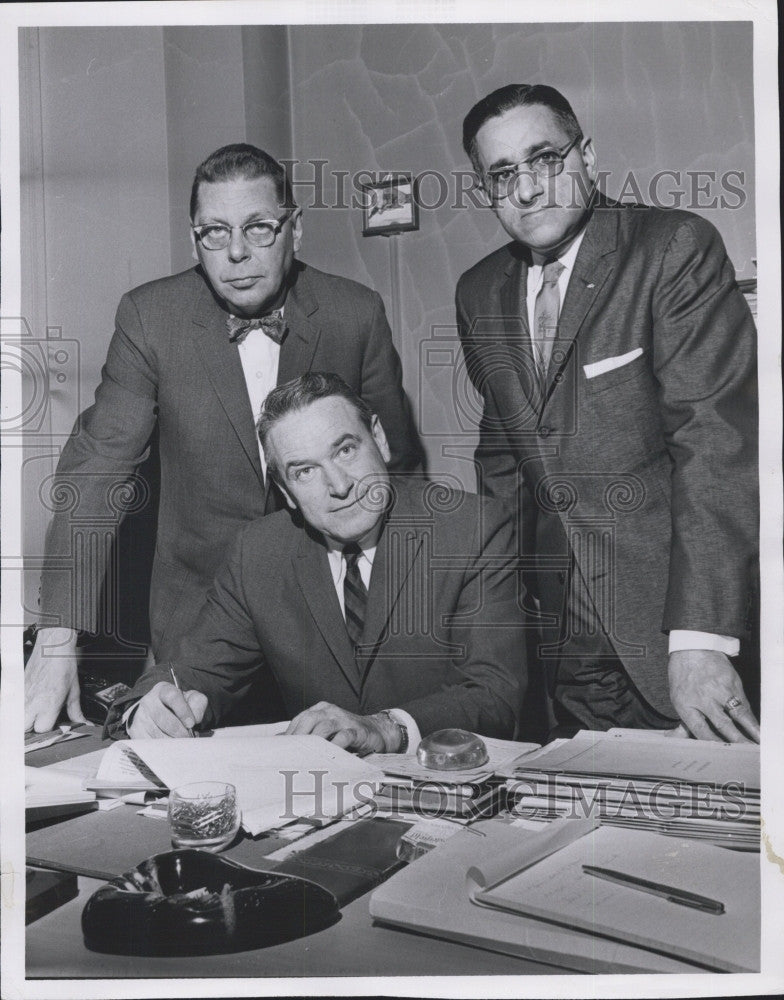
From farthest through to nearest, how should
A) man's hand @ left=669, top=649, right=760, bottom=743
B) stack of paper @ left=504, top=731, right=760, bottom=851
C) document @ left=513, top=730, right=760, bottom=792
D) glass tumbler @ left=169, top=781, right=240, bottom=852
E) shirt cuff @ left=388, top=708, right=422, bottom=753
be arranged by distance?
man's hand @ left=669, top=649, right=760, bottom=743 < shirt cuff @ left=388, top=708, right=422, bottom=753 < document @ left=513, top=730, right=760, bottom=792 < stack of paper @ left=504, top=731, right=760, bottom=851 < glass tumbler @ left=169, top=781, right=240, bottom=852

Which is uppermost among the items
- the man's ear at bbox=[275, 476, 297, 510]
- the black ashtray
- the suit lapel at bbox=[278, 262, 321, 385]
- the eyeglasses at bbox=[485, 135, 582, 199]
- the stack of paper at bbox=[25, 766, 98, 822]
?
the eyeglasses at bbox=[485, 135, 582, 199]

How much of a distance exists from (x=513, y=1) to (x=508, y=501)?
105 centimetres

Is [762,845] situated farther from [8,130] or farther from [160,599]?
[8,130]

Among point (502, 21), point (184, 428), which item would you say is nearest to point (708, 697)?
point (184, 428)

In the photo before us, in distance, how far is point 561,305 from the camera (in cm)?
206

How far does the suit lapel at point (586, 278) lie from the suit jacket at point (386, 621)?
1.18 ft

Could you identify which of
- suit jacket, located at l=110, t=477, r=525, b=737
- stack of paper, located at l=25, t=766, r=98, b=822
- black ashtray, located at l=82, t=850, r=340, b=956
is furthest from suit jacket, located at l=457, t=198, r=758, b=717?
stack of paper, located at l=25, t=766, r=98, b=822

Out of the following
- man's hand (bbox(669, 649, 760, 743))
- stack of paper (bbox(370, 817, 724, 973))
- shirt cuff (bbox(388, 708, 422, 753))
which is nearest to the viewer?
stack of paper (bbox(370, 817, 724, 973))

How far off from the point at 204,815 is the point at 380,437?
83 cm

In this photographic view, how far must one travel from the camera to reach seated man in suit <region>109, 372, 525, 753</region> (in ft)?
6.67

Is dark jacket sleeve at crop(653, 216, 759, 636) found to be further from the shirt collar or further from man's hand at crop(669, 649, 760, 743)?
the shirt collar

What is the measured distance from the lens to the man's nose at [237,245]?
6.79 ft

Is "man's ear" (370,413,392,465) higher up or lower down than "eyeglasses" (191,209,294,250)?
lower down

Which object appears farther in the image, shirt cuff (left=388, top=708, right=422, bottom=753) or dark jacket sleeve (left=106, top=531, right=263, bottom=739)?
dark jacket sleeve (left=106, top=531, right=263, bottom=739)
